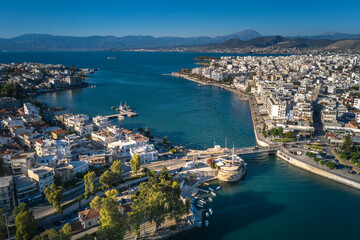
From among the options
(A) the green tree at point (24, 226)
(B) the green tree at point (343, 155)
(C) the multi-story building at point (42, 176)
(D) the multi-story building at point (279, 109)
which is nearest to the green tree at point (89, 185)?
(C) the multi-story building at point (42, 176)

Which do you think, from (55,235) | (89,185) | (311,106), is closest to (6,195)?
(89,185)

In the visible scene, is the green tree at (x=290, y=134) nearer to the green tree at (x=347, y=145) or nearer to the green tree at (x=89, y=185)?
the green tree at (x=347, y=145)

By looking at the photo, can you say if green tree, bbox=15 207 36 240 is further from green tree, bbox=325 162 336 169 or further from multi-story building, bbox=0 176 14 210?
green tree, bbox=325 162 336 169

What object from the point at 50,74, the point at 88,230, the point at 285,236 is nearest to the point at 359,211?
the point at 285,236

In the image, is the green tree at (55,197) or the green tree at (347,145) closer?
the green tree at (55,197)

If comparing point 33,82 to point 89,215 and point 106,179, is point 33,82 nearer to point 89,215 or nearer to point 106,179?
point 106,179

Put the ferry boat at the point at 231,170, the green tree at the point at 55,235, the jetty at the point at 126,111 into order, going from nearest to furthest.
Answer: the green tree at the point at 55,235, the ferry boat at the point at 231,170, the jetty at the point at 126,111

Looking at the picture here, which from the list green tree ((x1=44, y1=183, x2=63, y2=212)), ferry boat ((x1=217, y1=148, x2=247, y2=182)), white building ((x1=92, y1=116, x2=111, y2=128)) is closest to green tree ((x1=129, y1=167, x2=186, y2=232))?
green tree ((x1=44, y1=183, x2=63, y2=212))
